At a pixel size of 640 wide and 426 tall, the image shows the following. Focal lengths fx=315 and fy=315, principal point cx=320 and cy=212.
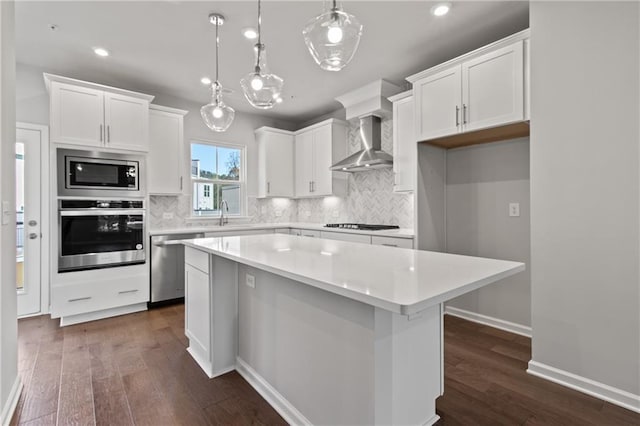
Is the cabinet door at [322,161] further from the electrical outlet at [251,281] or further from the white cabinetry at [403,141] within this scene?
the electrical outlet at [251,281]

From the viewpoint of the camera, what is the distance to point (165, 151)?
13.3 ft

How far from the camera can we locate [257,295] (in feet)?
6.86

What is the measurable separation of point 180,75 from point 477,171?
3542 millimetres

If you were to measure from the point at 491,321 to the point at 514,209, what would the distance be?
1.16 metres

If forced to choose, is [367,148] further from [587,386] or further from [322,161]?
[587,386]

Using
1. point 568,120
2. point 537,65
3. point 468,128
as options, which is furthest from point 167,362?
point 537,65

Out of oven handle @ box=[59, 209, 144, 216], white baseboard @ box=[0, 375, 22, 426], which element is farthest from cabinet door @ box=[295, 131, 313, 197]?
white baseboard @ box=[0, 375, 22, 426]

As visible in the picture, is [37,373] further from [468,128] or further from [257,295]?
[468,128]

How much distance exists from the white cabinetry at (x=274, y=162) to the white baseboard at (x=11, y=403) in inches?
141

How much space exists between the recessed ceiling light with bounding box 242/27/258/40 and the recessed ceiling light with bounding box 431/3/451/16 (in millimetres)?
1526

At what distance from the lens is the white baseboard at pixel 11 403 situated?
5.62 feet

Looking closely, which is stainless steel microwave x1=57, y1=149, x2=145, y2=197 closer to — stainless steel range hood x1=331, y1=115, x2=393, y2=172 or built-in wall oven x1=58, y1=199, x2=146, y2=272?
built-in wall oven x1=58, y1=199, x2=146, y2=272

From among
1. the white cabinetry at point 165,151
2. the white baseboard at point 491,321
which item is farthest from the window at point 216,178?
the white baseboard at point 491,321

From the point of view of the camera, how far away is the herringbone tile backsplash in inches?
168
